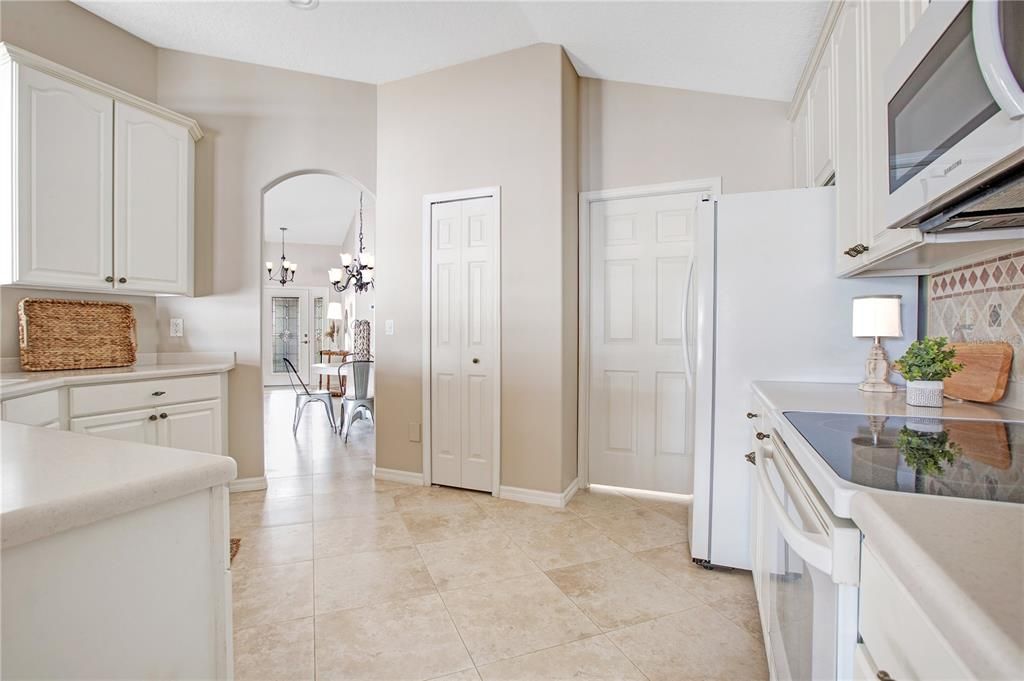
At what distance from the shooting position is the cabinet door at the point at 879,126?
1.40 metres

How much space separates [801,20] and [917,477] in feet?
7.72

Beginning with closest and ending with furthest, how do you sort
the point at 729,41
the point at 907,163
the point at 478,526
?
the point at 907,163 < the point at 729,41 < the point at 478,526

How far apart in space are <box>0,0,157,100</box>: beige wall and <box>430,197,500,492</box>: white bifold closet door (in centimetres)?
197

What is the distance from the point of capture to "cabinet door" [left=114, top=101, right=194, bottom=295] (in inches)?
108

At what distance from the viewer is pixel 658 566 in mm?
2283

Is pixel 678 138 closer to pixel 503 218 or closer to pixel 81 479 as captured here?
pixel 503 218

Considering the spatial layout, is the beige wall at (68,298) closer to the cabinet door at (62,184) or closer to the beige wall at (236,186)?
the beige wall at (236,186)

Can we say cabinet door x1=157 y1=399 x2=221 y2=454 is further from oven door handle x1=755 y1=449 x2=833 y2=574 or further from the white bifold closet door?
oven door handle x1=755 y1=449 x2=833 y2=574

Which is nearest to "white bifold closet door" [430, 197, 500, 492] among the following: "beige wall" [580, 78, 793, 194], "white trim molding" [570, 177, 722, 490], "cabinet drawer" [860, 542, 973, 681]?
"white trim molding" [570, 177, 722, 490]

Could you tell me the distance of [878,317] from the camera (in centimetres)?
182

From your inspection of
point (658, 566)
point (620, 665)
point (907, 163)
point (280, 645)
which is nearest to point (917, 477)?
point (907, 163)

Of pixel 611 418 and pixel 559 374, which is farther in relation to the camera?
pixel 611 418

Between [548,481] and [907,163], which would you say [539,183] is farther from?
[907,163]

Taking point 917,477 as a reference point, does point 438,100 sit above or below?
above
